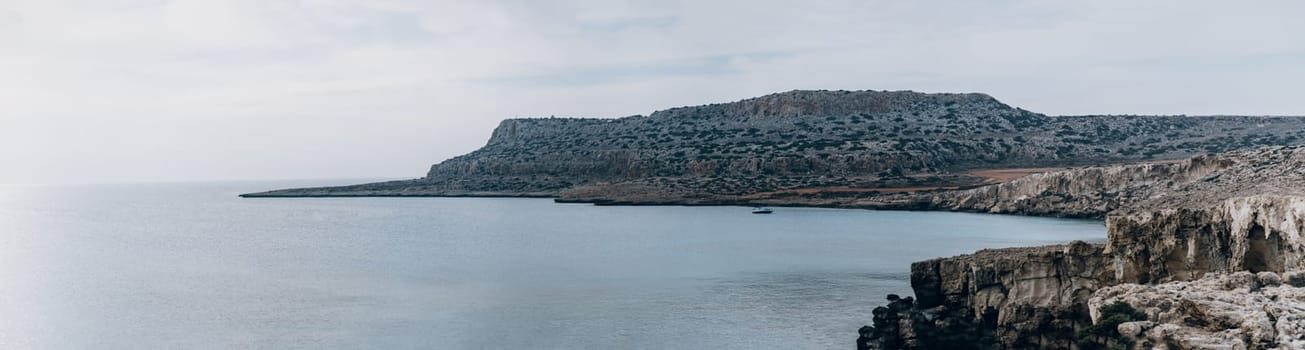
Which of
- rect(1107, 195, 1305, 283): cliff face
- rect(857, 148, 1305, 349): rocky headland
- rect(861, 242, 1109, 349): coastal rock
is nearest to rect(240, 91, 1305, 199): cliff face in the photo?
rect(861, 242, 1109, 349): coastal rock

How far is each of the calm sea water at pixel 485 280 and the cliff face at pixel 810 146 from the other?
25290 mm

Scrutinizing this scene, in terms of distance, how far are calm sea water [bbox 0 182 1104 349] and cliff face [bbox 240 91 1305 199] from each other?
83.0 feet

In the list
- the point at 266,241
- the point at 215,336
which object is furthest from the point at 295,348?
the point at 266,241

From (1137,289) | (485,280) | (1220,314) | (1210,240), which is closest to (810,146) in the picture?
(485,280)

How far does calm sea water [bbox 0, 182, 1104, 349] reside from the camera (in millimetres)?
26922

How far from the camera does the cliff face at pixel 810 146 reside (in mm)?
97188

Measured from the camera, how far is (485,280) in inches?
1513

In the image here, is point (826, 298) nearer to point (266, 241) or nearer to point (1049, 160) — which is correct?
point (266, 241)

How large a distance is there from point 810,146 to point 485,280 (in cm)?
7235

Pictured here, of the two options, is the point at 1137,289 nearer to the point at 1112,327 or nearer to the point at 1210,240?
the point at 1112,327

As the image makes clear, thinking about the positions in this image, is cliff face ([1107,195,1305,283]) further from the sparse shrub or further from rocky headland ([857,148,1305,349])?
the sparse shrub

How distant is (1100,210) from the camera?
59781mm

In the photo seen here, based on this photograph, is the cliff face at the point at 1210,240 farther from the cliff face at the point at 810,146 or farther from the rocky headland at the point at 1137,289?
→ the cliff face at the point at 810,146

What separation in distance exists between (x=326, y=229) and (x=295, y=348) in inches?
1780
